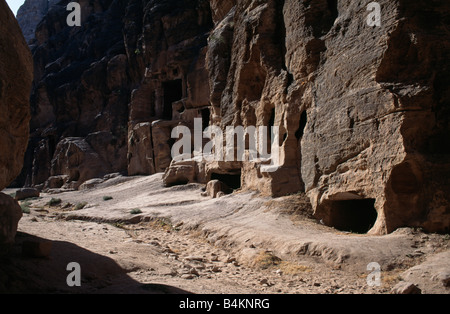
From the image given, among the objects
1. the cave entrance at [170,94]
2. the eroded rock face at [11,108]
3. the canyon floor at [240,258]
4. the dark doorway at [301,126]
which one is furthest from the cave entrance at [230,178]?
the eroded rock face at [11,108]

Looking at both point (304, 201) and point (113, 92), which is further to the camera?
point (113, 92)

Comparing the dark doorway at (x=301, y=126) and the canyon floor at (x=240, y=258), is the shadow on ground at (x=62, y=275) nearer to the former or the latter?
the canyon floor at (x=240, y=258)

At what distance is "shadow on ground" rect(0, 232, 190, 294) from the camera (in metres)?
4.61

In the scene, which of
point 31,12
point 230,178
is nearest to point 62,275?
point 230,178

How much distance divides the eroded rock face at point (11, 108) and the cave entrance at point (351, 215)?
8.33 metres

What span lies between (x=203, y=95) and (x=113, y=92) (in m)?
13.3

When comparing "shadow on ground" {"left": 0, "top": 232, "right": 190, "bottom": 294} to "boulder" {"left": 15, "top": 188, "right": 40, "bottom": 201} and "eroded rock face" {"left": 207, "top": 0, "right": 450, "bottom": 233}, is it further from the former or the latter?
"boulder" {"left": 15, "top": 188, "right": 40, "bottom": 201}

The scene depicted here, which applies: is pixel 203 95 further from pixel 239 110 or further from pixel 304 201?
pixel 304 201

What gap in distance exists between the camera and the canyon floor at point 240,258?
17.9 ft

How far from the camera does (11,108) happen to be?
6.31 meters

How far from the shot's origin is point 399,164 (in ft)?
27.9

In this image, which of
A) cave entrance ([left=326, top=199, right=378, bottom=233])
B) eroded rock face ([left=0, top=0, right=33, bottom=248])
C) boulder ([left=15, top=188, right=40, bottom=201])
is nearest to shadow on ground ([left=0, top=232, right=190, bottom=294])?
eroded rock face ([left=0, top=0, right=33, bottom=248])

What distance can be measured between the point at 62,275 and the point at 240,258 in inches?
168
